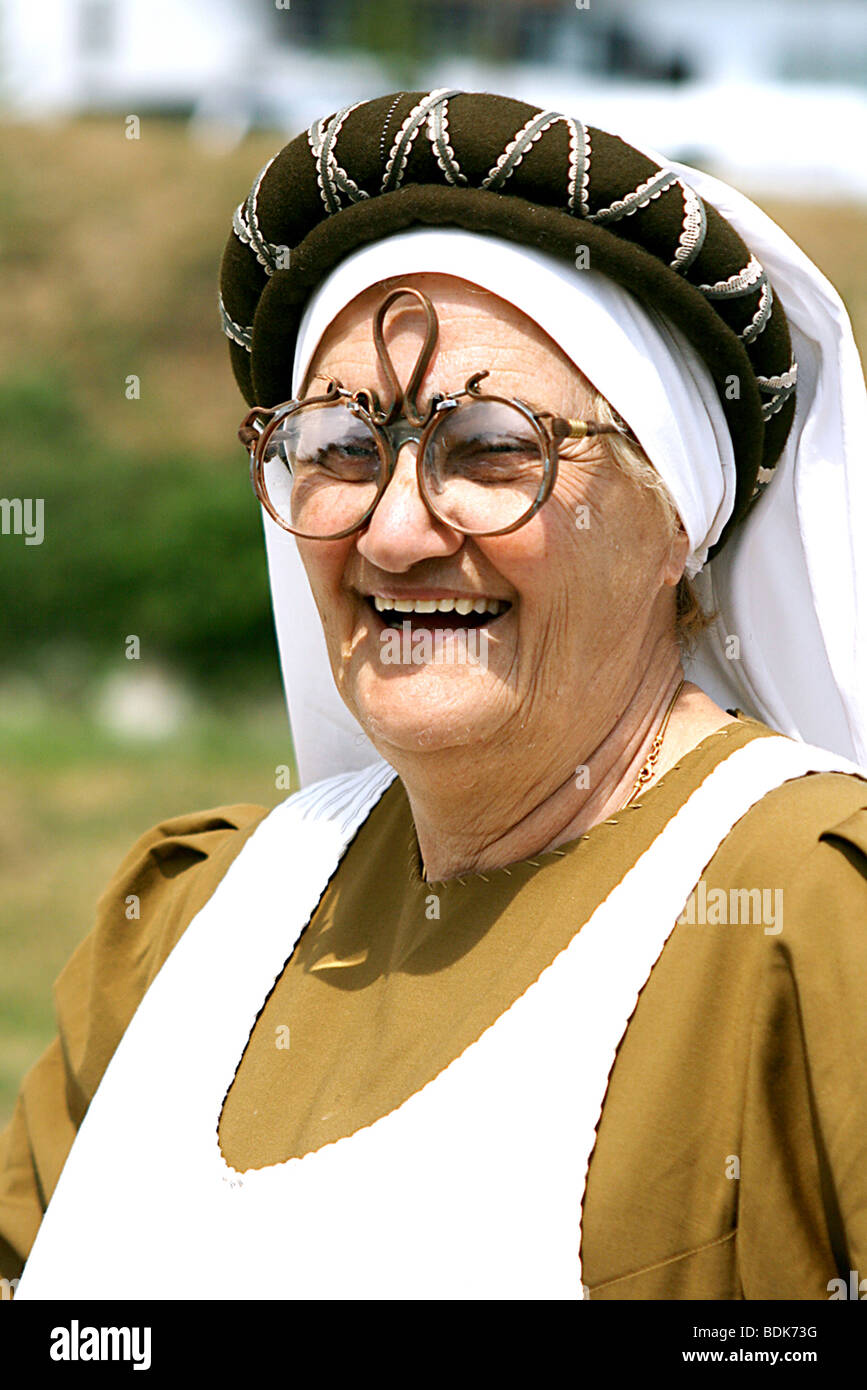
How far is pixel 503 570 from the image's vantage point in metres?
1.93

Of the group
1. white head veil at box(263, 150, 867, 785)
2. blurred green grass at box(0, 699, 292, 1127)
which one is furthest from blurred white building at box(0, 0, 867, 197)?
white head veil at box(263, 150, 867, 785)

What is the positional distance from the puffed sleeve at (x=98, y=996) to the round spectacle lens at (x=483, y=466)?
864 mm

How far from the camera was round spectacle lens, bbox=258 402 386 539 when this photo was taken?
200cm

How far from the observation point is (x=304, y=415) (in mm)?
2070

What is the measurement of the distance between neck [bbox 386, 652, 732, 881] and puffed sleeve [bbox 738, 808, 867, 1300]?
402mm

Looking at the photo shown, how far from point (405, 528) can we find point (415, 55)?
21.8 m

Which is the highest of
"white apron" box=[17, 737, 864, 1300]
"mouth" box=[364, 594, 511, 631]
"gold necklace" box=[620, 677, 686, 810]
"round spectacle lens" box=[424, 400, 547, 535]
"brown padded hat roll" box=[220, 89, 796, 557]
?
"brown padded hat roll" box=[220, 89, 796, 557]

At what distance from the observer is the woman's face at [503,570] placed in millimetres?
1919

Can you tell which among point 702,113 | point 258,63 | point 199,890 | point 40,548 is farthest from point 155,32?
point 199,890

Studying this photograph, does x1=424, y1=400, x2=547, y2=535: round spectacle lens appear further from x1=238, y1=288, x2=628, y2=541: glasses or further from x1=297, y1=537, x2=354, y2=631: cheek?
x1=297, y1=537, x2=354, y2=631: cheek

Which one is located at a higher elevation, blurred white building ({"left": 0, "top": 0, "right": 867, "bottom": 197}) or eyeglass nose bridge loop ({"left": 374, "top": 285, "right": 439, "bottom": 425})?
blurred white building ({"left": 0, "top": 0, "right": 867, "bottom": 197})

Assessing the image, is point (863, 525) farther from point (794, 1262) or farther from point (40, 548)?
point (40, 548)

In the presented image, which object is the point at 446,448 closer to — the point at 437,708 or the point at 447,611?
the point at 447,611

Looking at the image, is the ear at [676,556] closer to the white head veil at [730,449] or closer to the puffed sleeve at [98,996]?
the white head veil at [730,449]
